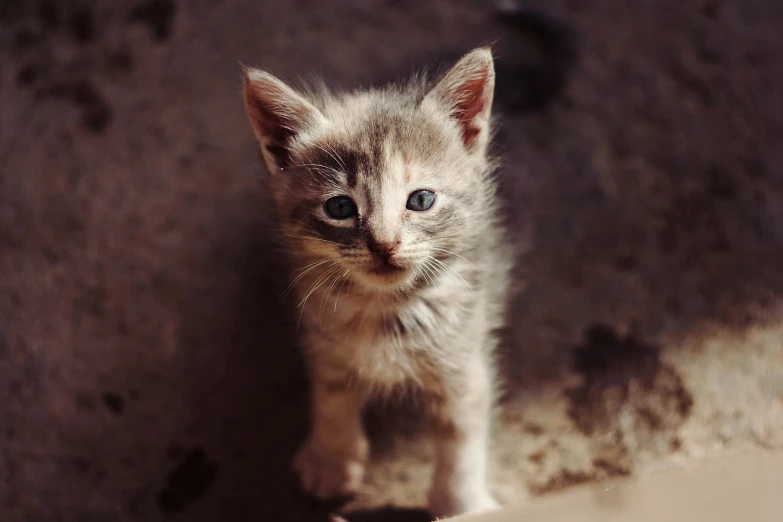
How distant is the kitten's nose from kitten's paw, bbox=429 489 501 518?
1.56 ft

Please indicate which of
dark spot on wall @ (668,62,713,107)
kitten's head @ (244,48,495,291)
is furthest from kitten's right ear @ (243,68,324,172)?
dark spot on wall @ (668,62,713,107)

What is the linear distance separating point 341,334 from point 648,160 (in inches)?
35.6

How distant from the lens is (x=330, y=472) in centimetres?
130

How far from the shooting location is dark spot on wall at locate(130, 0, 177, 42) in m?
1.78

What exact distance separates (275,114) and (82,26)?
0.96 metres

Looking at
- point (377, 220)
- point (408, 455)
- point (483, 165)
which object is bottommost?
point (408, 455)

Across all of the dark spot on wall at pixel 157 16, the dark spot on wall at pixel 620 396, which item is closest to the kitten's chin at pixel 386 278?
the dark spot on wall at pixel 620 396

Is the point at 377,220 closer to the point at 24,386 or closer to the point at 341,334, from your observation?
the point at 341,334

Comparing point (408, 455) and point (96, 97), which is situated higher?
point (96, 97)

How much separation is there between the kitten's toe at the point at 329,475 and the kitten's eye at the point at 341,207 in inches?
19.6

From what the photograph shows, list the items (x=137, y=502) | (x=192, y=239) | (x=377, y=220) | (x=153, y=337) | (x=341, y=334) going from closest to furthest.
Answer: (x=377, y=220) → (x=341, y=334) → (x=137, y=502) → (x=153, y=337) → (x=192, y=239)

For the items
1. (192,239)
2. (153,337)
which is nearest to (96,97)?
(192,239)

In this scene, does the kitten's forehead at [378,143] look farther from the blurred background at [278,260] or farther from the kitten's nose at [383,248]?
the blurred background at [278,260]

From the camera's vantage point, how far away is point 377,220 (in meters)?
1.01
